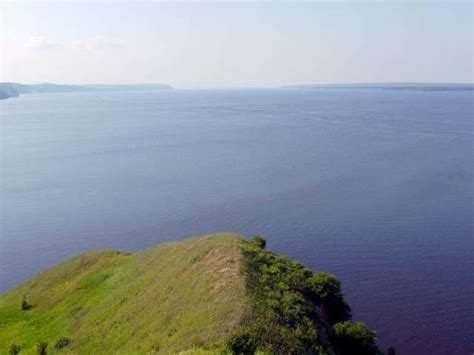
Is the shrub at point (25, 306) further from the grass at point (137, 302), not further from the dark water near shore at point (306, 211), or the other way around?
the dark water near shore at point (306, 211)

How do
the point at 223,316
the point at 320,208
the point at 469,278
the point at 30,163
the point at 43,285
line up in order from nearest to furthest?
the point at 223,316
the point at 43,285
the point at 469,278
the point at 320,208
the point at 30,163

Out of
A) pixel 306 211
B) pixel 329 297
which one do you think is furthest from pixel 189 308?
pixel 306 211

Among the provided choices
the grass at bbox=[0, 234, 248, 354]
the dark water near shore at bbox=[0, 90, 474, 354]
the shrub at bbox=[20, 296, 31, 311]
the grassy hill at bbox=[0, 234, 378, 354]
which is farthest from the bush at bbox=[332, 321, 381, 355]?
the shrub at bbox=[20, 296, 31, 311]

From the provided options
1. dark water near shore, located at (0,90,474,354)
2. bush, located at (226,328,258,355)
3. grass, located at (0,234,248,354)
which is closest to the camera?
bush, located at (226,328,258,355)

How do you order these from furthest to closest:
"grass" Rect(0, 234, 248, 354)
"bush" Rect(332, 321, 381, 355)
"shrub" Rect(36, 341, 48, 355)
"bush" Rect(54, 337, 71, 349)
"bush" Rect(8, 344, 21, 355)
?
"bush" Rect(8, 344, 21, 355), "bush" Rect(54, 337, 71, 349), "shrub" Rect(36, 341, 48, 355), "bush" Rect(332, 321, 381, 355), "grass" Rect(0, 234, 248, 354)

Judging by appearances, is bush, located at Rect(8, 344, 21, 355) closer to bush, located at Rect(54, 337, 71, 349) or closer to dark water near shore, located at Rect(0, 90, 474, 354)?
bush, located at Rect(54, 337, 71, 349)

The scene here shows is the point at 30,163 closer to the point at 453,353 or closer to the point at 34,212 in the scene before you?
the point at 34,212

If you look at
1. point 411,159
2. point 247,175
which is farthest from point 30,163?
point 411,159

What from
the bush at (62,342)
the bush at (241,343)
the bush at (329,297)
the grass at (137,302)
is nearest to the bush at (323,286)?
the bush at (329,297)
